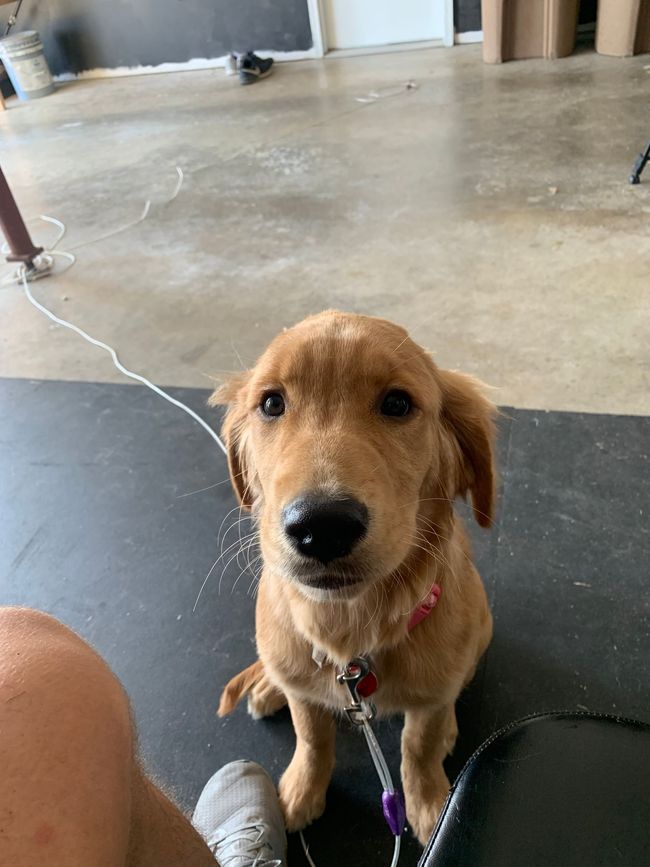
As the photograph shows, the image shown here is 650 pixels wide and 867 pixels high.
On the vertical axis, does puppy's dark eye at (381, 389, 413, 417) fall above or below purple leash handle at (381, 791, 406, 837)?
above

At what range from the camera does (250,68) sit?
7.30 metres

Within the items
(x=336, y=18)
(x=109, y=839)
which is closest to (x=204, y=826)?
(x=109, y=839)

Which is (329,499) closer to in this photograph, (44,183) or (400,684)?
(400,684)

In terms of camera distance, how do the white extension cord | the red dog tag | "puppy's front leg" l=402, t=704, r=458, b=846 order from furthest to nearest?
1. the white extension cord
2. "puppy's front leg" l=402, t=704, r=458, b=846
3. the red dog tag

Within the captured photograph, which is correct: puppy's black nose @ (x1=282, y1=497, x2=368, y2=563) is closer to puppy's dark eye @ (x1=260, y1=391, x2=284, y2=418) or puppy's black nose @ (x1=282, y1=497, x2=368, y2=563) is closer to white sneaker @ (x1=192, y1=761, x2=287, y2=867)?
puppy's dark eye @ (x1=260, y1=391, x2=284, y2=418)

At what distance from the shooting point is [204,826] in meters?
1.52

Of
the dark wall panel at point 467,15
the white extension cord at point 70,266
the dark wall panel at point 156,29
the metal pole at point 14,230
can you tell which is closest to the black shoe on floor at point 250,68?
the dark wall panel at point 156,29

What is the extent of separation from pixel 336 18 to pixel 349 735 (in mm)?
8033

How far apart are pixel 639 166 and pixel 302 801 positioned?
12.7 ft

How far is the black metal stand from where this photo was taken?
3.76 metres

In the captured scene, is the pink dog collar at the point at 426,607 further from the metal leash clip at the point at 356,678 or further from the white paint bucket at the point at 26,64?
the white paint bucket at the point at 26,64

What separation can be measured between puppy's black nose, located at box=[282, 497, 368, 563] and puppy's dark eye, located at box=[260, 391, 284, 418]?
333 mm

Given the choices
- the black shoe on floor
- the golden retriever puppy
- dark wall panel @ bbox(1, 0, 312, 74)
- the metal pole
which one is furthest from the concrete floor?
dark wall panel @ bbox(1, 0, 312, 74)

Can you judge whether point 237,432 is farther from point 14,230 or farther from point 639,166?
point 639,166
